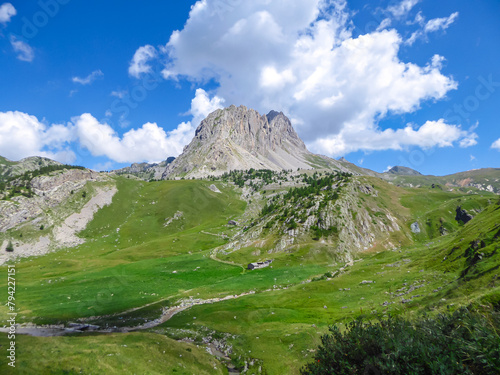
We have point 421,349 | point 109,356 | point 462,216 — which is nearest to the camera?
point 421,349

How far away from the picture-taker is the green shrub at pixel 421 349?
38.2 feet

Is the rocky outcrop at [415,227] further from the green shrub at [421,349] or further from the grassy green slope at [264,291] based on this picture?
the green shrub at [421,349]

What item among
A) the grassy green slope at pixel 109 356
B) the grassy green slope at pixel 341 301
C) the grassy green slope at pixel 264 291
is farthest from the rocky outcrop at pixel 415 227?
the grassy green slope at pixel 109 356

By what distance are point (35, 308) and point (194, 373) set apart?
60.9 m

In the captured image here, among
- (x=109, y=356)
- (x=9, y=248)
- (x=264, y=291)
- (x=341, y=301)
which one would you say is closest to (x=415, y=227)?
(x=341, y=301)

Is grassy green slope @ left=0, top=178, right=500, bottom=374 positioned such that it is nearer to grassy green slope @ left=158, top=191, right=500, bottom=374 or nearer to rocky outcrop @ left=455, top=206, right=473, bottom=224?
grassy green slope @ left=158, top=191, right=500, bottom=374

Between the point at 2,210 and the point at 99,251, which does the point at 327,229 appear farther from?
the point at 2,210

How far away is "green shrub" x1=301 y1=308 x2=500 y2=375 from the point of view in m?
11.6

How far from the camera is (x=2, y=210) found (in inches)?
6988

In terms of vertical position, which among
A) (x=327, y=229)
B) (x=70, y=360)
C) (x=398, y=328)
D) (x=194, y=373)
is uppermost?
(x=327, y=229)

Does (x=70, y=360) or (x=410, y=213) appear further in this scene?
(x=410, y=213)

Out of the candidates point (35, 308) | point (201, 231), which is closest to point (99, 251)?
point (201, 231)

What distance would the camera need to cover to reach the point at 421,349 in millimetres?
13211

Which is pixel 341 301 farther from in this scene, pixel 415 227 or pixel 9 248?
pixel 9 248
